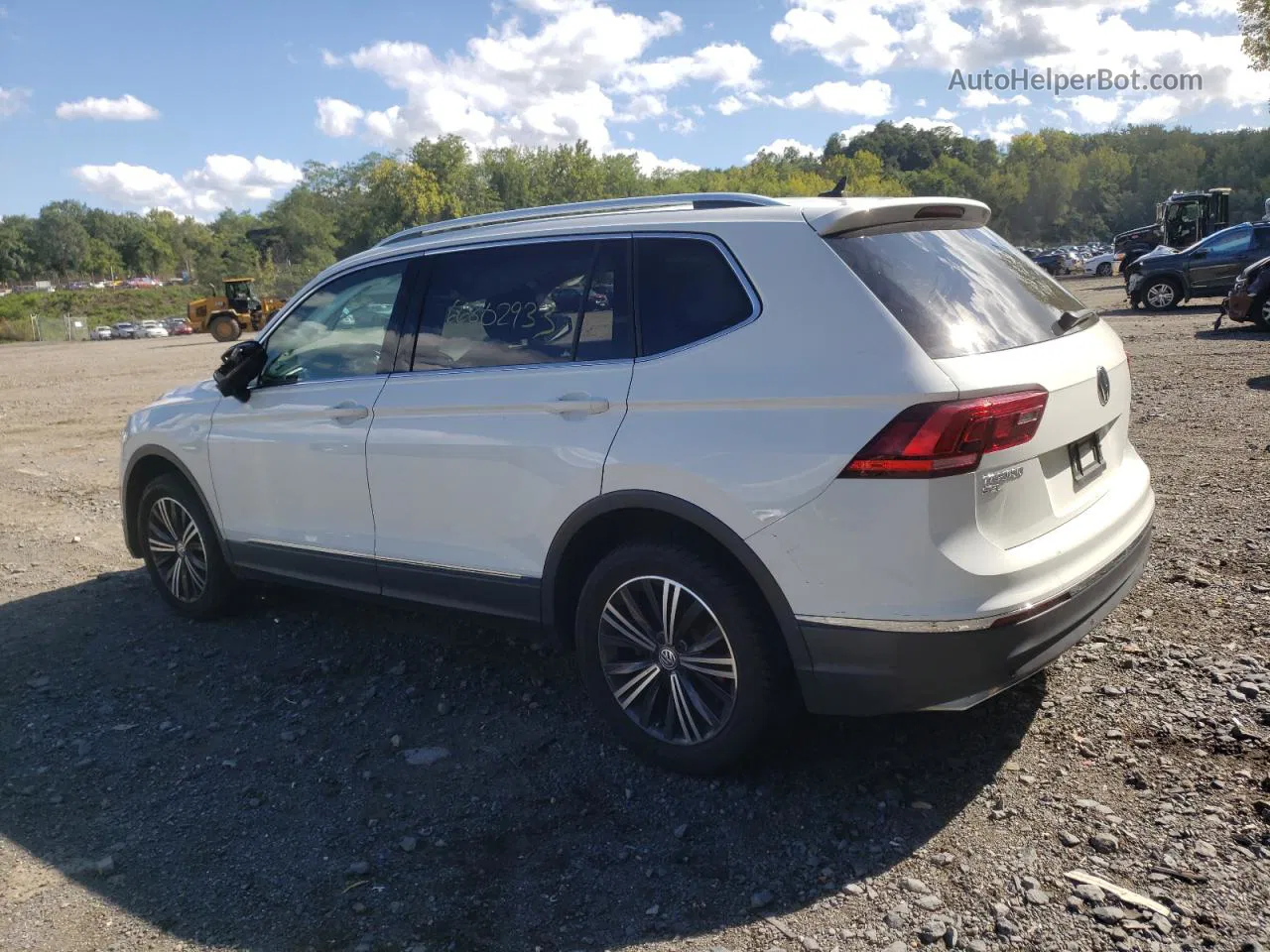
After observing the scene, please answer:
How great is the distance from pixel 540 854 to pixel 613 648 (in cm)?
78

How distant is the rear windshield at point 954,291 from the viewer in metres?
3.11

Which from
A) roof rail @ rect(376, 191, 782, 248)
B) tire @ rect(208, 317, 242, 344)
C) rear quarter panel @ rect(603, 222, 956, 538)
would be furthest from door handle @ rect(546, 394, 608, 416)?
tire @ rect(208, 317, 242, 344)

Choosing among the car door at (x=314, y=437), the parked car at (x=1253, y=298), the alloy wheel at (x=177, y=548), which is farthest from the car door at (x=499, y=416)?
the parked car at (x=1253, y=298)

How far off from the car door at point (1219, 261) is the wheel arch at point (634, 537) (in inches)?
855

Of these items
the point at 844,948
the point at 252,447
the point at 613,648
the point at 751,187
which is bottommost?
the point at 844,948

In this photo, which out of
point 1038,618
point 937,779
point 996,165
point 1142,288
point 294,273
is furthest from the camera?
point 996,165

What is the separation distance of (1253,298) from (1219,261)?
700 cm

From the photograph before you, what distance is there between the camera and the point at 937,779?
3.46 meters

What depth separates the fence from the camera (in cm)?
6270

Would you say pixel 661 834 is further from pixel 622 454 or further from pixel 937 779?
pixel 622 454

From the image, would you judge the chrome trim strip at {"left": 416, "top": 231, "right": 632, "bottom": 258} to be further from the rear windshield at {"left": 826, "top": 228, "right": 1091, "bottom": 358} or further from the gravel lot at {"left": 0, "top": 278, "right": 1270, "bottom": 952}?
the gravel lot at {"left": 0, "top": 278, "right": 1270, "bottom": 952}

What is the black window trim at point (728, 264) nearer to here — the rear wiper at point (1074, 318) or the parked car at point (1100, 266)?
the rear wiper at point (1074, 318)

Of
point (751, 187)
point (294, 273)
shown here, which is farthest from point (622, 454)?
point (294, 273)

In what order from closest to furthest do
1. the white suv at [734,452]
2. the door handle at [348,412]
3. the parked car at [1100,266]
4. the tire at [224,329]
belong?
the white suv at [734,452], the door handle at [348,412], the tire at [224,329], the parked car at [1100,266]
